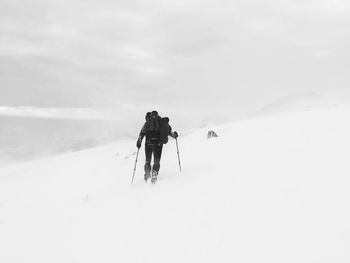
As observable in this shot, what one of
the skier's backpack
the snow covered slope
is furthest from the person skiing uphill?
the snow covered slope

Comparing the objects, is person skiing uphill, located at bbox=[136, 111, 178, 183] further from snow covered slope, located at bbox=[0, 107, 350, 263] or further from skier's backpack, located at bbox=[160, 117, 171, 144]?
snow covered slope, located at bbox=[0, 107, 350, 263]

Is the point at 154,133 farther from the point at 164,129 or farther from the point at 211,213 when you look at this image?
the point at 211,213

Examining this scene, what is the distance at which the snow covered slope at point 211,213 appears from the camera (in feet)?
20.1

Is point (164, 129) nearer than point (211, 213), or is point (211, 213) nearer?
point (211, 213)

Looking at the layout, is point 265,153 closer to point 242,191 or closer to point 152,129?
point 152,129

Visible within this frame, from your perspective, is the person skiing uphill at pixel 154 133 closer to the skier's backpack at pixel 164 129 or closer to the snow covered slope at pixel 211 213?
the skier's backpack at pixel 164 129

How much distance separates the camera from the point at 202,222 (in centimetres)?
753

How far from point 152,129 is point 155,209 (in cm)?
386

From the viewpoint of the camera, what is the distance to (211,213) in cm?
792

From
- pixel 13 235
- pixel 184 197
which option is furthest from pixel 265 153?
pixel 13 235

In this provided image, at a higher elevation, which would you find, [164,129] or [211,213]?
[164,129]

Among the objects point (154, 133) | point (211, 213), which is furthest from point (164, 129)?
point (211, 213)

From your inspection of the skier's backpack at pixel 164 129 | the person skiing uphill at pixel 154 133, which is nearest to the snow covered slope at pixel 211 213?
the person skiing uphill at pixel 154 133

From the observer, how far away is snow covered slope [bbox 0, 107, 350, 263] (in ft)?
20.1
